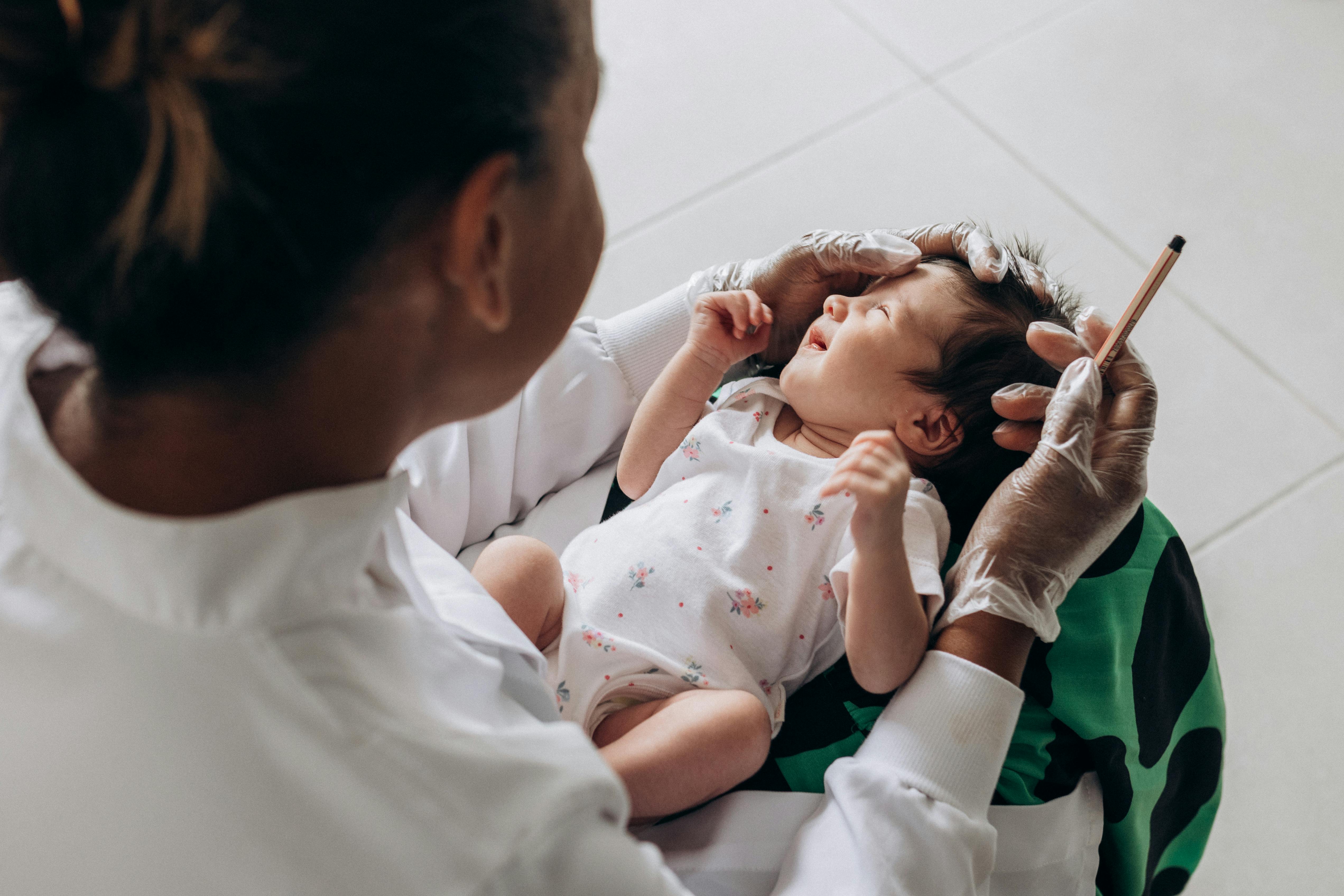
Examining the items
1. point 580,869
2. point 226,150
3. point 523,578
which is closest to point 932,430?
point 523,578

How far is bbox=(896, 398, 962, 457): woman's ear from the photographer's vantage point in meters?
1.00

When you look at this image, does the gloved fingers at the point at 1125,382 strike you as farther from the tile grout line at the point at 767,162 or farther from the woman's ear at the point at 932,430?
the tile grout line at the point at 767,162

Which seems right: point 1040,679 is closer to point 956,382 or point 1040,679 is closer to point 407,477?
point 956,382

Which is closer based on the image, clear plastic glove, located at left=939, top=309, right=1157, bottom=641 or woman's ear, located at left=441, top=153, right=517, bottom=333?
woman's ear, located at left=441, top=153, right=517, bottom=333

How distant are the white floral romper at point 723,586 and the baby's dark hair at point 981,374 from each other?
55 mm

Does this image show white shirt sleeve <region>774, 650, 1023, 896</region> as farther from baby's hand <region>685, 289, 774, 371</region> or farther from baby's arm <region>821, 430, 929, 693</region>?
baby's hand <region>685, 289, 774, 371</region>

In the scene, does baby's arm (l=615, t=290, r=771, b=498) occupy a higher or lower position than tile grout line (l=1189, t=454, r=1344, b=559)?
higher

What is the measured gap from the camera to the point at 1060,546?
87 cm

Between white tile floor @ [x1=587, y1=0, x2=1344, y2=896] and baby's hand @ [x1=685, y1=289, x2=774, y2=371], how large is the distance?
1.95 feet

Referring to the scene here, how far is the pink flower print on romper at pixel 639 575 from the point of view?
3.15 feet

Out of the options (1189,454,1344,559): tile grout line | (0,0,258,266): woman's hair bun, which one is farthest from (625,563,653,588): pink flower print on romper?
(1189,454,1344,559): tile grout line

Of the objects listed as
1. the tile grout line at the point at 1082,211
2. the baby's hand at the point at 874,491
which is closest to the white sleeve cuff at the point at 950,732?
the baby's hand at the point at 874,491

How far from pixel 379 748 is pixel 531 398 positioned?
580 millimetres

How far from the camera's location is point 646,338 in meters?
1.09
